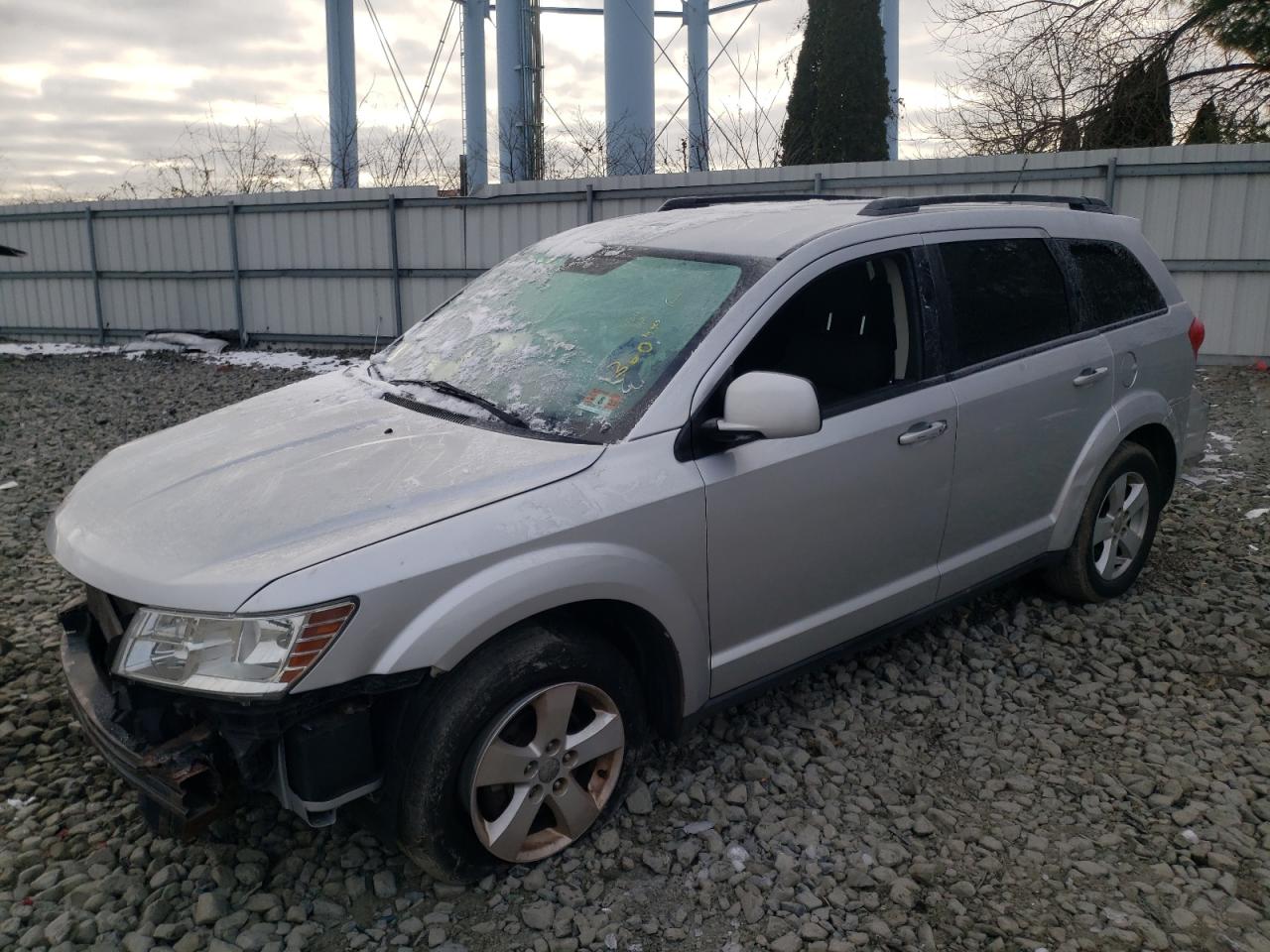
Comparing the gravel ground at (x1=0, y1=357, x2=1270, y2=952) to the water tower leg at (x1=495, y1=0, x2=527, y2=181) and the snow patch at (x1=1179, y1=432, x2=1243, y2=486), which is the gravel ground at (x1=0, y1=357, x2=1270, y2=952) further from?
the water tower leg at (x1=495, y1=0, x2=527, y2=181)

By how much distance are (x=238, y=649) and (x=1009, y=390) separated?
110 inches

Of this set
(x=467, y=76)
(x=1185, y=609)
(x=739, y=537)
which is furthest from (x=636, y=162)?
(x=739, y=537)

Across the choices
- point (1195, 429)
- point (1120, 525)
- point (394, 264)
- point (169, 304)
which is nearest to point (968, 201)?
point (1120, 525)

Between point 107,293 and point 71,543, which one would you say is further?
point 107,293

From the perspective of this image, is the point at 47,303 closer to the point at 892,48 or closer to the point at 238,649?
the point at 892,48

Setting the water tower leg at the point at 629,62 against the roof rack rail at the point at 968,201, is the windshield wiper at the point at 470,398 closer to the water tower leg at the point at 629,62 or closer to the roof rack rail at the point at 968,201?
the roof rack rail at the point at 968,201

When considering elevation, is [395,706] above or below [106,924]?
above

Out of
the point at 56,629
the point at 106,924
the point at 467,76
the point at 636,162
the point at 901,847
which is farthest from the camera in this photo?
the point at 467,76

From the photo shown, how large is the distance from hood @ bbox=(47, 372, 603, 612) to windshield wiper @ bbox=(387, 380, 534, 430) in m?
0.09

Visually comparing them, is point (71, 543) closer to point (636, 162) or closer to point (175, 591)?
point (175, 591)

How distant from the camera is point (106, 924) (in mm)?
2682

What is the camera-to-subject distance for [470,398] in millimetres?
3252

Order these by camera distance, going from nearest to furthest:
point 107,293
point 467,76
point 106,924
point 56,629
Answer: point 106,924 < point 56,629 < point 107,293 < point 467,76

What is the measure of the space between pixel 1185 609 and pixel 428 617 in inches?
147
